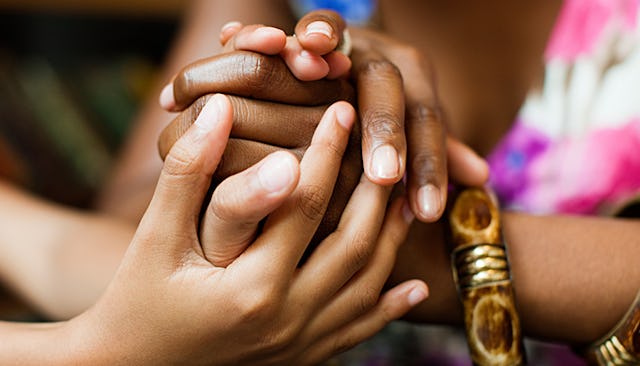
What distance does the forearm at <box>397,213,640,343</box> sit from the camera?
2.36 ft

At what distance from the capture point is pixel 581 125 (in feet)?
3.34

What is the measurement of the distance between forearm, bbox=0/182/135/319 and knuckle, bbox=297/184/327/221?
0.37m

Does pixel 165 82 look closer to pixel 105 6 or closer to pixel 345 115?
pixel 345 115

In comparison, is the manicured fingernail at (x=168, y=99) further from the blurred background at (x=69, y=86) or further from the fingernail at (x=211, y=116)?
the blurred background at (x=69, y=86)

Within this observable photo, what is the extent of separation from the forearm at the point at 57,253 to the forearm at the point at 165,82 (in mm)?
133

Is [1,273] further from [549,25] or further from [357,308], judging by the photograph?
[549,25]

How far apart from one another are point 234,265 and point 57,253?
0.45 m

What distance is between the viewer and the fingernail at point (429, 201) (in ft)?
2.06

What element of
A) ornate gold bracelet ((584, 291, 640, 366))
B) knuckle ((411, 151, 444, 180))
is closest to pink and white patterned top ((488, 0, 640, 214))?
ornate gold bracelet ((584, 291, 640, 366))

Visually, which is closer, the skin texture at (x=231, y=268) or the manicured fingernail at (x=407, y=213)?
the skin texture at (x=231, y=268)

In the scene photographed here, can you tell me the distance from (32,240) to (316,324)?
1.64 feet

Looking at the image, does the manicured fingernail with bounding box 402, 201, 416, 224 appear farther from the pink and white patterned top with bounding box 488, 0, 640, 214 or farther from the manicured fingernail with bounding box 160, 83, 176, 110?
the pink and white patterned top with bounding box 488, 0, 640, 214

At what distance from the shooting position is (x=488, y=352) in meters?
0.66

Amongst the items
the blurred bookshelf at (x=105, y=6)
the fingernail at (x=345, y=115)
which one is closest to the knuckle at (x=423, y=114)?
the fingernail at (x=345, y=115)
